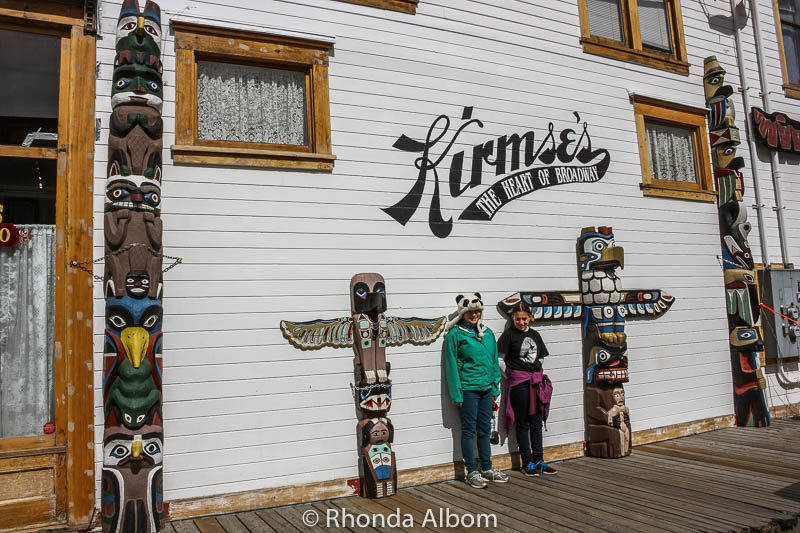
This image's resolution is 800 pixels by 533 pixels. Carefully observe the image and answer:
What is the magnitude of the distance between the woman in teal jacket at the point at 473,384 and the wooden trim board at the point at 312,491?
1.19 ft

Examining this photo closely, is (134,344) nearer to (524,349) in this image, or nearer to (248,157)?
(248,157)

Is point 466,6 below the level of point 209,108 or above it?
above

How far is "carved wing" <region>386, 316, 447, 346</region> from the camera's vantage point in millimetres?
5609

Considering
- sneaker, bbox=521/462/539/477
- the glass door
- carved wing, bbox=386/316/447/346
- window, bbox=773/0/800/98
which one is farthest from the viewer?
window, bbox=773/0/800/98

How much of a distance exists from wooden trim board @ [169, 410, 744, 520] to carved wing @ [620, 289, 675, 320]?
177cm

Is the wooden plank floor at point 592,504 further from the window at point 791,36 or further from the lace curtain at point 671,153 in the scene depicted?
the window at point 791,36

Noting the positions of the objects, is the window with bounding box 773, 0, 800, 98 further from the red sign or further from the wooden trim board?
the red sign

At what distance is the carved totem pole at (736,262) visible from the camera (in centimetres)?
782

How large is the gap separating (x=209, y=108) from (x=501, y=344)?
3684 mm

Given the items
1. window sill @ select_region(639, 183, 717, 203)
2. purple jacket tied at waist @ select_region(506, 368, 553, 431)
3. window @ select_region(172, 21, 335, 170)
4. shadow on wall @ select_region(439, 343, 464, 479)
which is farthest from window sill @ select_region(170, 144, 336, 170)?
window sill @ select_region(639, 183, 717, 203)

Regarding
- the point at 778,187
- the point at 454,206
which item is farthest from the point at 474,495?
the point at 778,187

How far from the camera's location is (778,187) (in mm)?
8750

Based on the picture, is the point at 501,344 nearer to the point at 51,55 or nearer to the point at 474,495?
the point at 474,495

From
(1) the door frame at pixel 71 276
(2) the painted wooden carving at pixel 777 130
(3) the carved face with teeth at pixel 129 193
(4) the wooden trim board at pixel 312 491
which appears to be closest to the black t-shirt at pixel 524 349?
(4) the wooden trim board at pixel 312 491
